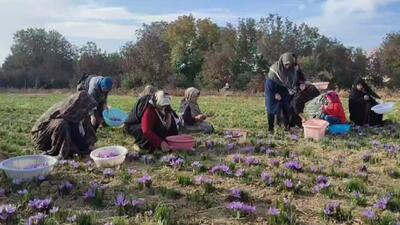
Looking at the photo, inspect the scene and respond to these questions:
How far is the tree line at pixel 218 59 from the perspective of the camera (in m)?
47.5

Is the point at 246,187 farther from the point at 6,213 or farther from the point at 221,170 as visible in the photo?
the point at 6,213

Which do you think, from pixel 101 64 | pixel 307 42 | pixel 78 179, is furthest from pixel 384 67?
pixel 78 179

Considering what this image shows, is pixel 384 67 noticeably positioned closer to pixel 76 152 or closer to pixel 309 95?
pixel 309 95

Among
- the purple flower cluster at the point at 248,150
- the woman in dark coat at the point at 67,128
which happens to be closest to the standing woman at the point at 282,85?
the purple flower cluster at the point at 248,150

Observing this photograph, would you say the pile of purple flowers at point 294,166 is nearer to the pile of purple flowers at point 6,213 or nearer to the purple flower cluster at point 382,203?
the purple flower cluster at point 382,203

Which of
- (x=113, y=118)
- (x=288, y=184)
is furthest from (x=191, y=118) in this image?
(x=288, y=184)

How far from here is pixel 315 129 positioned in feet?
34.0

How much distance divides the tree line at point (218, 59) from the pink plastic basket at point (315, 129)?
Answer: 104 ft

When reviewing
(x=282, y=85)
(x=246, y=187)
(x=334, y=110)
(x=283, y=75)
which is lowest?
(x=246, y=187)

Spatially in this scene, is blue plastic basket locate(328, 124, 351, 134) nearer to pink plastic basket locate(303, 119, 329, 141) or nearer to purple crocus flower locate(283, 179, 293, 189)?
pink plastic basket locate(303, 119, 329, 141)

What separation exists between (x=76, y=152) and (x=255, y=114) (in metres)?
9.75

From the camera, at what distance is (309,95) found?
13.0 metres

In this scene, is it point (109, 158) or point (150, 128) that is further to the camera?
point (150, 128)

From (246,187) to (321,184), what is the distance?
0.97m
